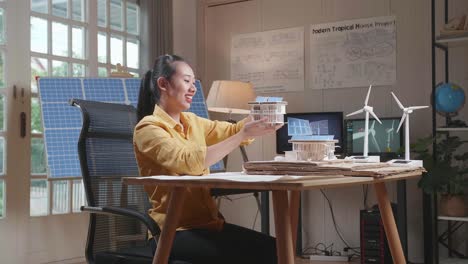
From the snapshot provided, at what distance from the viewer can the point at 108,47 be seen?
15.1ft

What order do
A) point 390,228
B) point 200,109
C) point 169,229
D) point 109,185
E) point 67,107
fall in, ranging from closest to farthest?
point 169,229 → point 109,185 → point 390,228 → point 67,107 → point 200,109

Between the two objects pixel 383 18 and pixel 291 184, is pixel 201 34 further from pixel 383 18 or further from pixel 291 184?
pixel 291 184

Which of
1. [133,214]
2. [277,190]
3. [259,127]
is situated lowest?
[133,214]

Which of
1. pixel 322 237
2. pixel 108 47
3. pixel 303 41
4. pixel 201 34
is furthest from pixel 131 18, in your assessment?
pixel 322 237

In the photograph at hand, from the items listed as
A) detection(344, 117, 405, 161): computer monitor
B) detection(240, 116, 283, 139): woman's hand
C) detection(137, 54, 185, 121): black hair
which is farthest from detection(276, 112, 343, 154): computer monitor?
detection(240, 116, 283, 139): woman's hand

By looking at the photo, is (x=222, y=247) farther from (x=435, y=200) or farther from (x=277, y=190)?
(x=435, y=200)

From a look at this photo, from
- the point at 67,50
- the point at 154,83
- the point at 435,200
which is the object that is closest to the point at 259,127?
the point at 154,83

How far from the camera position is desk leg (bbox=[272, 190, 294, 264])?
1426 millimetres

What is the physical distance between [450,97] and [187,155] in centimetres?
282

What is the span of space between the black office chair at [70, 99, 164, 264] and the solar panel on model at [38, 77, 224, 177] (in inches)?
56.9

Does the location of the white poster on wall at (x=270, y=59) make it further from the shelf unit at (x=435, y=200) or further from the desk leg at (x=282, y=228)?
the desk leg at (x=282, y=228)

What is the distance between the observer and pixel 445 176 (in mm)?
3836

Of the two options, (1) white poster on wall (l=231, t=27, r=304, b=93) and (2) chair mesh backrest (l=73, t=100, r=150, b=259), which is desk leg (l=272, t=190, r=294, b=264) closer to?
(2) chair mesh backrest (l=73, t=100, r=150, b=259)

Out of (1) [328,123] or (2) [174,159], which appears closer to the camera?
(2) [174,159]
